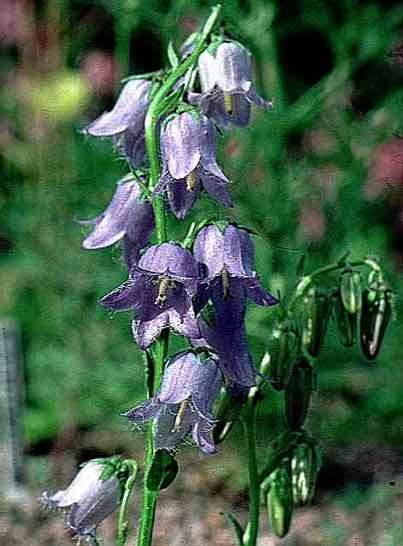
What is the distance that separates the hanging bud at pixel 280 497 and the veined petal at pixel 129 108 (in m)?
0.63

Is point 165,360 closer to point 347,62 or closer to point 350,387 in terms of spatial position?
point 350,387

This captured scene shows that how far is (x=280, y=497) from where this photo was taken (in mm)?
1766

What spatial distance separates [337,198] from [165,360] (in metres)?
2.02

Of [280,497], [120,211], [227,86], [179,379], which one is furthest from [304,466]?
[227,86]

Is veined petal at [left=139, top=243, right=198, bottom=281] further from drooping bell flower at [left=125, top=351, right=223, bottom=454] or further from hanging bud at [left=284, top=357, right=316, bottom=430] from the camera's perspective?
hanging bud at [left=284, top=357, right=316, bottom=430]

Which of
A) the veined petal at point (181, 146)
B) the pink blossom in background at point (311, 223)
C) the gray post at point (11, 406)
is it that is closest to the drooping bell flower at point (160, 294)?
the veined petal at point (181, 146)

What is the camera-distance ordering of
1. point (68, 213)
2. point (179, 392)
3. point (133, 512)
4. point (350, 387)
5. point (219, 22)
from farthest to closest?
point (68, 213) < point (350, 387) < point (133, 512) < point (219, 22) < point (179, 392)

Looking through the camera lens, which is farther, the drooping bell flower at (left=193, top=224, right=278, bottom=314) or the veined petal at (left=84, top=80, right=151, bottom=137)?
the veined petal at (left=84, top=80, right=151, bottom=137)

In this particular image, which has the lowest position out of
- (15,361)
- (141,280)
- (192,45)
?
(15,361)

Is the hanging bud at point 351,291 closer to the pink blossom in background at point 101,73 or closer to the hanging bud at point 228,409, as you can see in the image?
the hanging bud at point 228,409

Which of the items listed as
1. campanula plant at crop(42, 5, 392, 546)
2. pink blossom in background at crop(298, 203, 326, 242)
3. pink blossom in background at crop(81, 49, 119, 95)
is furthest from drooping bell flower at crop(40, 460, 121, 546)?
pink blossom in background at crop(81, 49, 119, 95)

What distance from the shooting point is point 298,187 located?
11.1 ft

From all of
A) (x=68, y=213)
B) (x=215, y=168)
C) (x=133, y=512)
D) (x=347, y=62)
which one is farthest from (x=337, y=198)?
(x=215, y=168)

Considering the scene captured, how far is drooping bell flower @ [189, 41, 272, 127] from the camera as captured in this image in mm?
1558
